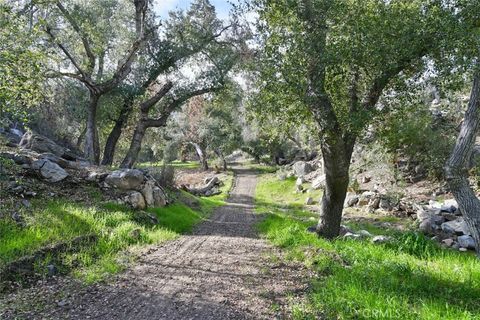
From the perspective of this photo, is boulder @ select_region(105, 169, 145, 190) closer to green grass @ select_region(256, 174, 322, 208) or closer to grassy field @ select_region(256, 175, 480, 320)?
grassy field @ select_region(256, 175, 480, 320)

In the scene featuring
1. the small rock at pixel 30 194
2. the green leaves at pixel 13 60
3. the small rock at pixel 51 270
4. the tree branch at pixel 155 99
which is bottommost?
the small rock at pixel 51 270

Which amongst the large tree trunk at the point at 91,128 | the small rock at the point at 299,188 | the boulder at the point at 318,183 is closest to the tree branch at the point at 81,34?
the large tree trunk at the point at 91,128

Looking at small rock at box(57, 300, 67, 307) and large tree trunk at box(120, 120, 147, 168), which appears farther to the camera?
large tree trunk at box(120, 120, 147, 168)

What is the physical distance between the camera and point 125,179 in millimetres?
14945

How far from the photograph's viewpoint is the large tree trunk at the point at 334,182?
37.4 feet

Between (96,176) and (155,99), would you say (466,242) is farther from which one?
(155,99)

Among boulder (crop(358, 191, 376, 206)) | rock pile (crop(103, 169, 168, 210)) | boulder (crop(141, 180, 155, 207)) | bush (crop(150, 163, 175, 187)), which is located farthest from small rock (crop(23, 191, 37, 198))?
boulder (crop(358, 191, 376, 206))

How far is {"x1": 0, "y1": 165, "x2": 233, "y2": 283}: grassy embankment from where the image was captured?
25.3ft

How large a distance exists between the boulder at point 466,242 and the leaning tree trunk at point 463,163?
20.5 feet

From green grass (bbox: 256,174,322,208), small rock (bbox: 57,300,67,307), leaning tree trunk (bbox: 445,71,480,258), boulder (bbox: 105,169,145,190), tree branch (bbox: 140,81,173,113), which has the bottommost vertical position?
green grass (bbox: 256,174,322,208)

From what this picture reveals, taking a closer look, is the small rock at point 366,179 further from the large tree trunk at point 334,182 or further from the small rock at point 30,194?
the small rock at point 30,194

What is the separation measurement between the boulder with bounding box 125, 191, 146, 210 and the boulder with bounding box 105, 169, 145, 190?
1.49 feet

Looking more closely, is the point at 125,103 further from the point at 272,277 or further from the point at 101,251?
the point at 272,277

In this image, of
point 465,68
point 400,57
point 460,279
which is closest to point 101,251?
point 460,279
